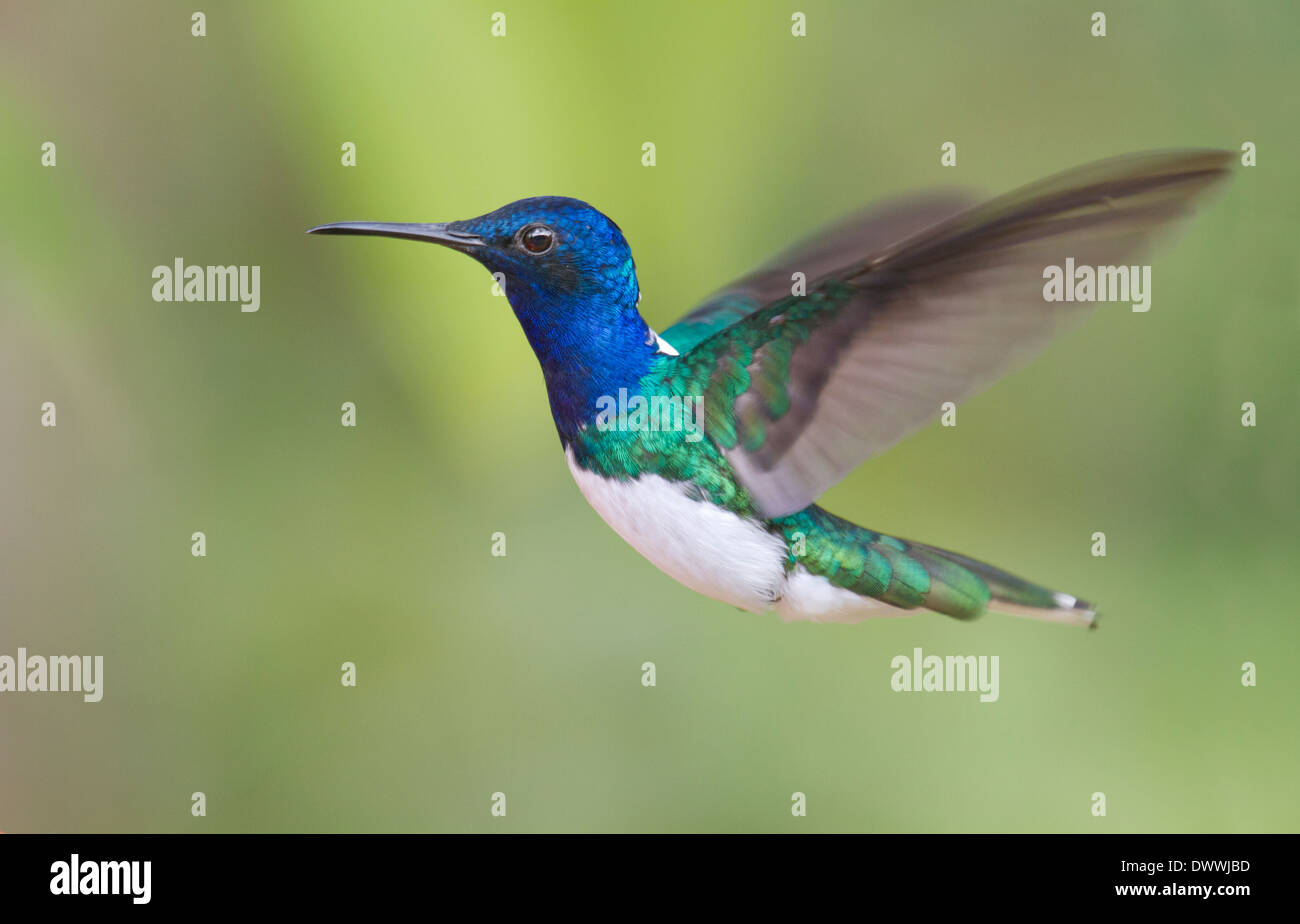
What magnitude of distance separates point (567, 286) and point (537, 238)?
23 mm

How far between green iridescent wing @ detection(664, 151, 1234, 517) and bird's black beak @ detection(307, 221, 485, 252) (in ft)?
0.35

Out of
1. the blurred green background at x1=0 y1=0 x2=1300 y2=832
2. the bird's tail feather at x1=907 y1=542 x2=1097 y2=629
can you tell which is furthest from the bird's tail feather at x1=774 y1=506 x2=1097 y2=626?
the blurred green background at x1=0 y1=0 x2=1300 y2=832

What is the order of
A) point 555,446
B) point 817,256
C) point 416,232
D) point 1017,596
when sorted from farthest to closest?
point 555,446 → point 817,256 → point 1017,596 → point 416,232

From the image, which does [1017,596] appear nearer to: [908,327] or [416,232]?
[908,327]

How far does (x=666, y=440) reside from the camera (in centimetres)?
50

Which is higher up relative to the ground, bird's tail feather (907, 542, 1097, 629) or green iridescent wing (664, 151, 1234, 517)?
green iridescent wing (664, 151, 1234, 517)

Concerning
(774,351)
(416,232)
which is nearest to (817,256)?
(774,351)

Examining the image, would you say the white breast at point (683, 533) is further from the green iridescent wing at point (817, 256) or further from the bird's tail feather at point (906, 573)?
the green iridescent wing at point (817, 256)

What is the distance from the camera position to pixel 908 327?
0.49 metres

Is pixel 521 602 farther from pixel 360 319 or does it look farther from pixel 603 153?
pixel 603 153

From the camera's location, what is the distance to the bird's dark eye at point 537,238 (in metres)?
0.46

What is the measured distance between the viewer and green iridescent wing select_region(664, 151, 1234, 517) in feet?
1.42

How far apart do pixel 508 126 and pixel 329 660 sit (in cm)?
49

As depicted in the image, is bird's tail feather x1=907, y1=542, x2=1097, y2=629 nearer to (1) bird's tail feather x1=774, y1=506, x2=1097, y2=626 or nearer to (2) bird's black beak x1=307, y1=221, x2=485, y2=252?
(1) bird's tail feather x1=774, y1=506, x2=1097, y2=626
